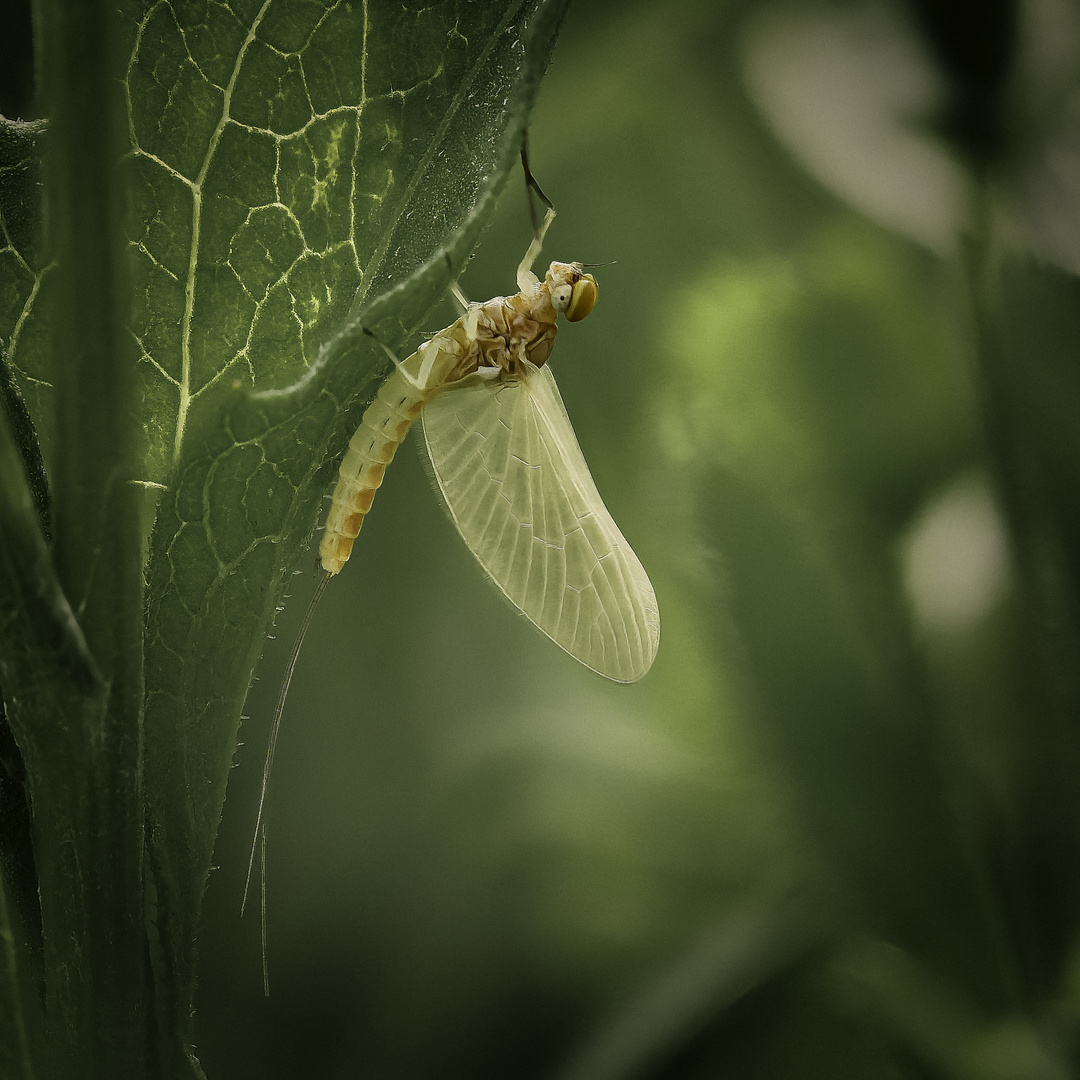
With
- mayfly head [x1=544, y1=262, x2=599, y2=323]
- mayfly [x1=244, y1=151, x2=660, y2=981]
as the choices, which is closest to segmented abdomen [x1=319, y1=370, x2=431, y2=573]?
mayfly [x1=244, y1=151, x2=660, y2=981]

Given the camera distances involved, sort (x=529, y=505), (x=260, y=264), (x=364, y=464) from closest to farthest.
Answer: (x=260, y=264) → (x=364, y=464) → (x=529, y=505)

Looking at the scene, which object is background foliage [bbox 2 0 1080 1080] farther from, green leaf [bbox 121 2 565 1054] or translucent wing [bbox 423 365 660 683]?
green leaf [bbox 121 2 565 1054]

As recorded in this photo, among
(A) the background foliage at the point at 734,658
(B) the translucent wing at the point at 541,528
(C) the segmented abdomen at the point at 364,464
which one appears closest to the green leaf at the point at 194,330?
(C) the segmented abdomen at the point at 364,464

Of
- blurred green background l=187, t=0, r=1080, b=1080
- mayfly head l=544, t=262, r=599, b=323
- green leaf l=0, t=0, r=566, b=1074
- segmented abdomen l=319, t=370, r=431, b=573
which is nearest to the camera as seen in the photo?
green leaf l=0, t=0, r=566, b=1074

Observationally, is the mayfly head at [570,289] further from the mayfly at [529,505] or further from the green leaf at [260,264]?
the green leaf at [260,264]

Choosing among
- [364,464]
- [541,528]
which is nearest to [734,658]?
[541,528]

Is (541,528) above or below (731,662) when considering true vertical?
above

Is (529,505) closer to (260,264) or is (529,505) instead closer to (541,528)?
(541,528)
